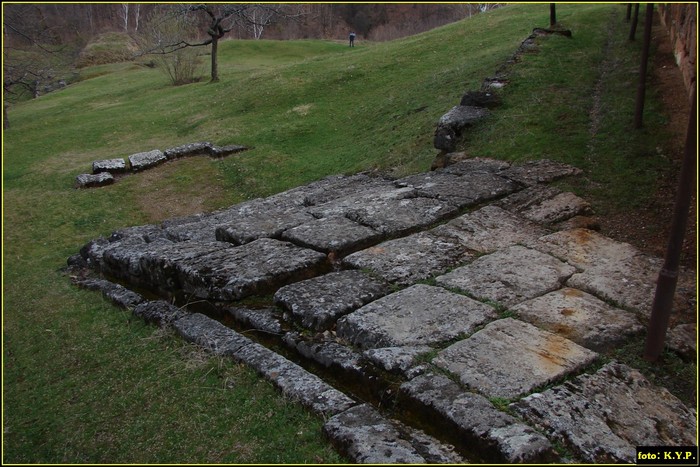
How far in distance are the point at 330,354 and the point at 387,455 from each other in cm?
127

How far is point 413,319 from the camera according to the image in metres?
4.97

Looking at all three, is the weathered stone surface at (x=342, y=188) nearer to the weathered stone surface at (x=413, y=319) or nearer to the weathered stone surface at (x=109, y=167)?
the weathered stone surface at (x=413, y=319)

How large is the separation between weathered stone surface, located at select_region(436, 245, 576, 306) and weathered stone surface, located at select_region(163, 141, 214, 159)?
1117 centimetres

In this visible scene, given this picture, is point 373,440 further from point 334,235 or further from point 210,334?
point 334,235

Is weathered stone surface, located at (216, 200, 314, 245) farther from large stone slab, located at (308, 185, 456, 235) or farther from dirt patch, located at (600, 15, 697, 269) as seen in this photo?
dirt patch, located at (600, 15, 697, 269)

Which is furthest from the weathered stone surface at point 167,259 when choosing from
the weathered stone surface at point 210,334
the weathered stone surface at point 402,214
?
the weathered stone surface at point 402,214

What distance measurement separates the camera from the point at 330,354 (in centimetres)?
468

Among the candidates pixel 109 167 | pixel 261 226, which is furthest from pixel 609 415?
pixel 109 167

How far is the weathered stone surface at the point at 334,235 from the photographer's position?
6.49m

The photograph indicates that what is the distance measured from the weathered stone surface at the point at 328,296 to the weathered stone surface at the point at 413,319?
0.14 metres

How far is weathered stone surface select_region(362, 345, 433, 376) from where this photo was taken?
14.1 feet

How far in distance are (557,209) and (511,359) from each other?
310 cm

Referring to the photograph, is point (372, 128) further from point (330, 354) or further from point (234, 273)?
point (330, 354)

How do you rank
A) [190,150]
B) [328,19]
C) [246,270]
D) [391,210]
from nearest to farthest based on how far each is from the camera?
Result: [246,270], [391,210], [190,150], [328,19]
